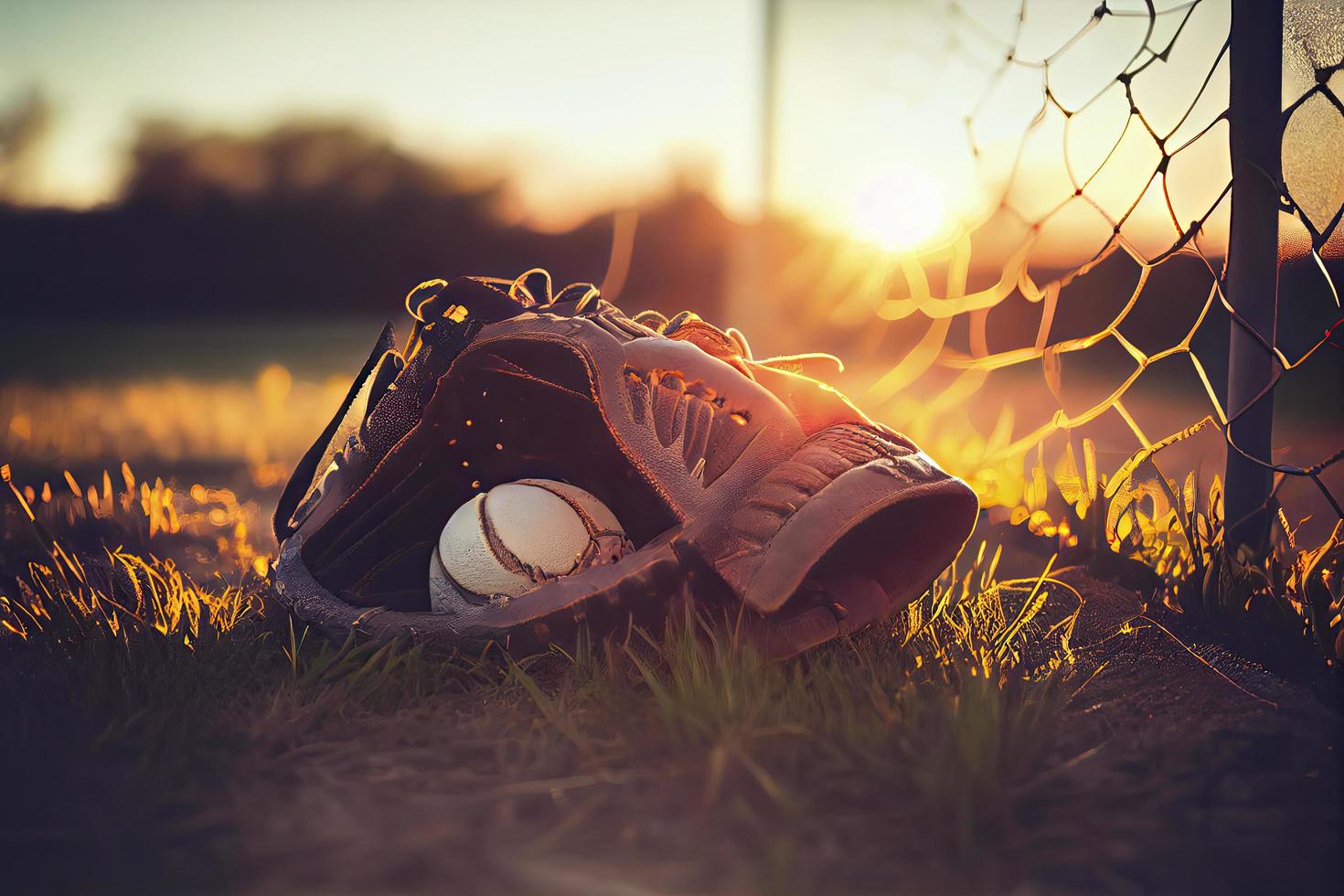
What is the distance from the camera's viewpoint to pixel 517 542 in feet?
5.09

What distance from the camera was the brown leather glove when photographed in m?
1.38

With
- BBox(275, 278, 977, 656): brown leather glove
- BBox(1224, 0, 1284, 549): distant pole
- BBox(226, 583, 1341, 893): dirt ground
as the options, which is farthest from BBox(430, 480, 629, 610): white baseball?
BBox(1224, 0, 1284, 549): distant pole

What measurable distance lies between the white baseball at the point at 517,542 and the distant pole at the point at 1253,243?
1208mm

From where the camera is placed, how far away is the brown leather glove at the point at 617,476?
54.2 inches

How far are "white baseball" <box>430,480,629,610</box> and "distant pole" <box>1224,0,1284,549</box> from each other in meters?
1.21

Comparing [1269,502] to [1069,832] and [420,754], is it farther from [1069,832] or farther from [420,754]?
[420,754]

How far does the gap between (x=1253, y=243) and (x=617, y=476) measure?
1281mm

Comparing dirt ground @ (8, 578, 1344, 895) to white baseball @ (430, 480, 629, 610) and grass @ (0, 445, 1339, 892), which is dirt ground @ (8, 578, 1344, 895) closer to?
grass @ (0, 445, 1339, 892)

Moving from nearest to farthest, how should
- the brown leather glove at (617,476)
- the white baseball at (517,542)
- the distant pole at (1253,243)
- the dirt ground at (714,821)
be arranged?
the dirt ground at (714,821) < the brown leather glove at (617,476) < the white baseball at (517,542) < the distant pole at (1253,243)

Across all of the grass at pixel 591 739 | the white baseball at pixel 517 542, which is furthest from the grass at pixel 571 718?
the white baseball at pixel 517 542

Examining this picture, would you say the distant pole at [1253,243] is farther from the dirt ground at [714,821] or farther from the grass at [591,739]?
the dirt ground at [714,821]

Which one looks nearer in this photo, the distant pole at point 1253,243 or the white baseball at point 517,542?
the white baseball at point 517,542

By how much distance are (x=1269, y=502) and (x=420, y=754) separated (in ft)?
5.15

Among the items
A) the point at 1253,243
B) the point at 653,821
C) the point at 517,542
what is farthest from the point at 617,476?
the point at 1253,243
